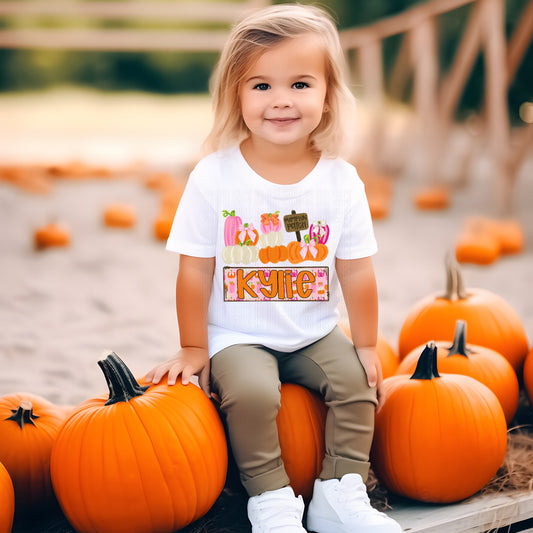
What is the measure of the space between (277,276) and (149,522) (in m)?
0.68

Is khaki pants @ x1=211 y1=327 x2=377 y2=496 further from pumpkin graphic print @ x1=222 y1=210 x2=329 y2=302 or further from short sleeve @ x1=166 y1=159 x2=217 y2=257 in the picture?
short sleeve @ x1=166 y1=159 x2=217 y2=257

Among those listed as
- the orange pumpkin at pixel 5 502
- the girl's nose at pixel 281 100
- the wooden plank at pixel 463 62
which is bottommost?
the orange pumpkin at pixel 5 502

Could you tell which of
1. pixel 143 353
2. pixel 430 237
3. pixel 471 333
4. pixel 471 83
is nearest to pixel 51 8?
pixel 471 83

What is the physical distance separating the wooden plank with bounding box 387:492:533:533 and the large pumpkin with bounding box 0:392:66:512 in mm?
895

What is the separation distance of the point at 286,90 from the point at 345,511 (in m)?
1.03

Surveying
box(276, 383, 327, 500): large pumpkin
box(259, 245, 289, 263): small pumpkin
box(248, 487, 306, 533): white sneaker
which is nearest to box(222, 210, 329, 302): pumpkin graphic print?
box(259, 245, 289, 263): small pumpkin

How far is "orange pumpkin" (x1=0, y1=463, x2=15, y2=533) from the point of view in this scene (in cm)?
154

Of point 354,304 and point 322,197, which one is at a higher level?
point 322,197

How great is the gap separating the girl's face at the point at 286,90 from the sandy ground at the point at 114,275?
1.30 m

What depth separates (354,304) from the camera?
72.4 inches

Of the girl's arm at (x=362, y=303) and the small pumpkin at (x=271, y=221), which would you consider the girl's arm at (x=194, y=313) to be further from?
the girl's arm at (x=362, y=303)

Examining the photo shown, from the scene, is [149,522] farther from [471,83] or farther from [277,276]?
[471,83]

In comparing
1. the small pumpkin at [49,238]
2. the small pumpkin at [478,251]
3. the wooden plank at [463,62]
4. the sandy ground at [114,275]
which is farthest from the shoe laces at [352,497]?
the wooden plank at [463,62]

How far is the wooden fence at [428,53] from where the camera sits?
5277mm
